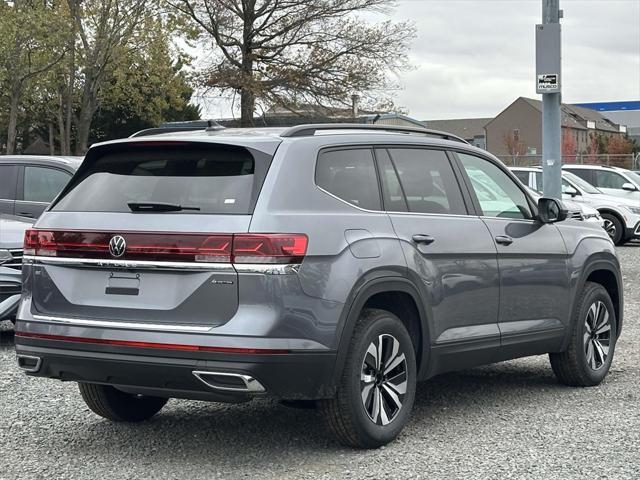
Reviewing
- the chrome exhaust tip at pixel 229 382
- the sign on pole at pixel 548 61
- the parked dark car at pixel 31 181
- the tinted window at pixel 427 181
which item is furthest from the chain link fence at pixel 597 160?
the chrome exhaust tip at pixel 229 382

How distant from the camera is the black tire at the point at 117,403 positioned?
614 cm

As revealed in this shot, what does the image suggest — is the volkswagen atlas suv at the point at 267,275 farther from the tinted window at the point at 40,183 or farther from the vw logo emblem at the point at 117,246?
the tinted window at the point at 40,183

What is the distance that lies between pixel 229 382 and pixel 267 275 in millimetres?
532

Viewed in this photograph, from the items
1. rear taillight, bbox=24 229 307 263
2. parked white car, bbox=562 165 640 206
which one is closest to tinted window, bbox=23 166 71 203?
rear taillight, bbox=24 229 307 263

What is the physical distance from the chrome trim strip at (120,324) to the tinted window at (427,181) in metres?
1.60

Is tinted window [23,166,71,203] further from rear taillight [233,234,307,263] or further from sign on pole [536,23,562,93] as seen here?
rear taillight [233,234,307,263]

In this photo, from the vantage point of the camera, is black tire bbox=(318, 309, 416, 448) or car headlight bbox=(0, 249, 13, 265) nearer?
black tire bbox=(318, 309, 416, 448)

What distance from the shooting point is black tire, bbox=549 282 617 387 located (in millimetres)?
7348

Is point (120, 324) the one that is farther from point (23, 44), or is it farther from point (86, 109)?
point (86, 109)

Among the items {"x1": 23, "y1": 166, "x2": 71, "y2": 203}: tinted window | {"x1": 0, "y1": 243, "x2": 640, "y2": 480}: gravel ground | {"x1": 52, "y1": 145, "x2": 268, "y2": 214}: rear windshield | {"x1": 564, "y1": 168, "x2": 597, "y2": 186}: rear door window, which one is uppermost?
{"x1": 564, "y1": 168, "x2": 597, "y2": 186}: rear door window

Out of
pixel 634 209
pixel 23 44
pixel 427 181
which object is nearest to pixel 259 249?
pixel 427 181

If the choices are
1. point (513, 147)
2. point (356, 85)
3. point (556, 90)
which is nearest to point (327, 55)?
point (356, 85)

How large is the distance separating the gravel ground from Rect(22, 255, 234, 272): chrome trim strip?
3.37 feet

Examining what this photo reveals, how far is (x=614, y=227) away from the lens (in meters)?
22.4
